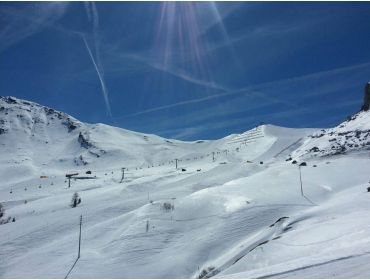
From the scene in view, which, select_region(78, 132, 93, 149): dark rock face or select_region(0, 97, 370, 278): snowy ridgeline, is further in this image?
select_region(78, 132, 93, 149): dark rock face

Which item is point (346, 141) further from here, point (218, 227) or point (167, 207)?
point (218, 227)

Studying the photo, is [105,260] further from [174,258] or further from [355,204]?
[355,204]

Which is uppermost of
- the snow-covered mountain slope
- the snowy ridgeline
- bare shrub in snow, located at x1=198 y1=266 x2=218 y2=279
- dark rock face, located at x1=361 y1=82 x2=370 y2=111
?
dark rock face, located at x1=361 y1=82 x2=370 y2=111

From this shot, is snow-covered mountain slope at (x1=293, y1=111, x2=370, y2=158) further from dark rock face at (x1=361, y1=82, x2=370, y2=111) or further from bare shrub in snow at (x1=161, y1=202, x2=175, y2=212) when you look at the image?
bare shrub in snow at (x1=161, y1=202, x2=175, y2=212)

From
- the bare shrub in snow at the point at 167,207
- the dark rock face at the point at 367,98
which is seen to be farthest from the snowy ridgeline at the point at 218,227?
the dark rock face at the point at 367,98

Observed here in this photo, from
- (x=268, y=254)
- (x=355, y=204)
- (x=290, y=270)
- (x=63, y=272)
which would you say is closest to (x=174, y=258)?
(x=63, y=272)

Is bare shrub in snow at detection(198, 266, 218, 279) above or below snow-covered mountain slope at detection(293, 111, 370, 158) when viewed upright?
below

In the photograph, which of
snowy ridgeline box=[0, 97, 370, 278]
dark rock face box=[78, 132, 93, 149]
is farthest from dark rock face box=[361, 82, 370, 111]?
dark rock face box=[78, 132, 93, 149]

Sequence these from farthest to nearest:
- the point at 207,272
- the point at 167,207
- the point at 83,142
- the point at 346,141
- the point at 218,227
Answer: the point at 83,142
the point at 346,141
the point at 167,207
the point at 218,227
the point at 207,272

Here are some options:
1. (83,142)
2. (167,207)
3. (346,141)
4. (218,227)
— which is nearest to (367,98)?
(346,141)

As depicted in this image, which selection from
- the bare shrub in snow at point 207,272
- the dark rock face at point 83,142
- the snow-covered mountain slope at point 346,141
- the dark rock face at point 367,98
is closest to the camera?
the bare shrub in snow at point 207,272

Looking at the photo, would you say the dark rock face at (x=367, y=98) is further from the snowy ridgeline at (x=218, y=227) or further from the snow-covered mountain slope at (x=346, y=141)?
the snowy ridgeline at (x=218, y=227)

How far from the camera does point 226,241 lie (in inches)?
995

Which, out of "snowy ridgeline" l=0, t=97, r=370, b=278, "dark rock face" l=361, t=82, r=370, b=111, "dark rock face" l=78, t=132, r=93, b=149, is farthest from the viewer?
"dark rock face" l=78, t=132, r=93, b=149
